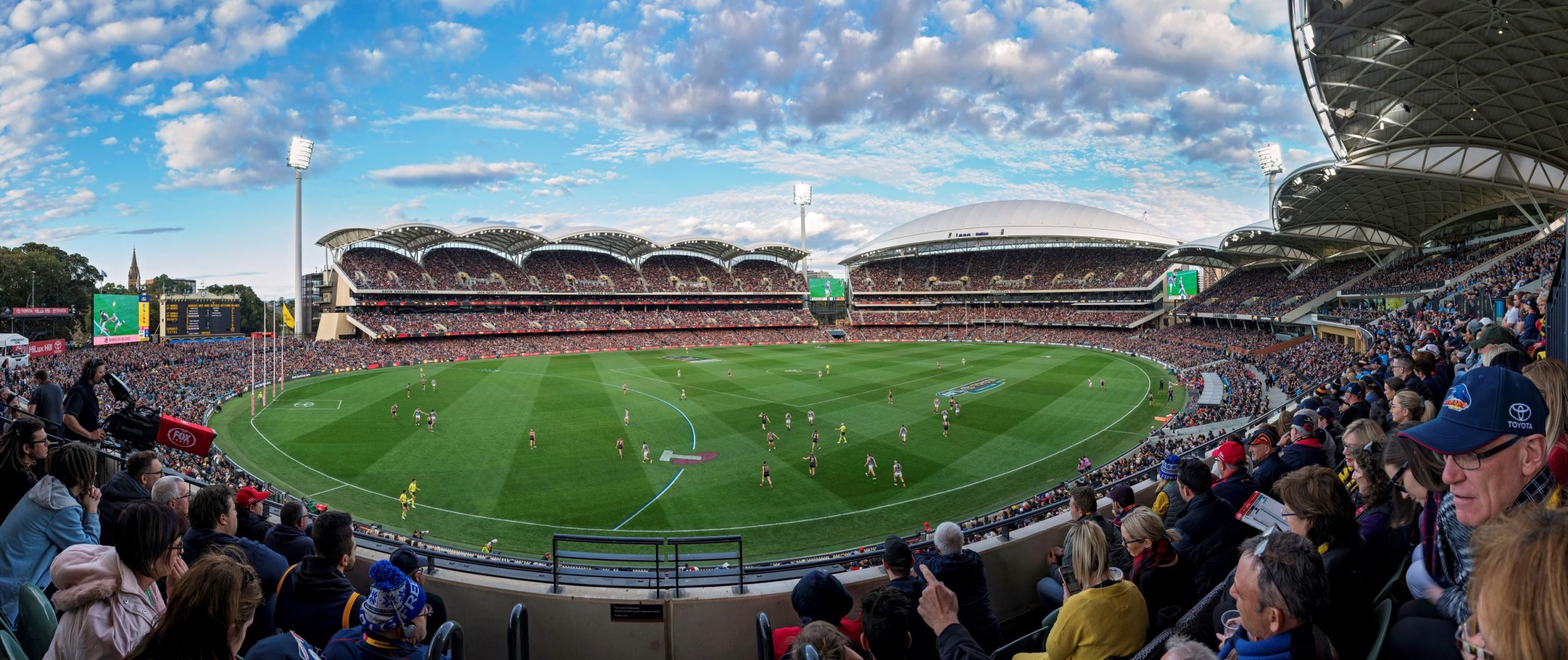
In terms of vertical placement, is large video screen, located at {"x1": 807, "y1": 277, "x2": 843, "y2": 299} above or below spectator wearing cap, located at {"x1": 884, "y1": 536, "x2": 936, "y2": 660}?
above

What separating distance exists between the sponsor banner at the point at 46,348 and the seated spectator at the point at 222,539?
59.2 metres

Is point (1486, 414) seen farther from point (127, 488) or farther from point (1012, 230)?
point (1012, 230)

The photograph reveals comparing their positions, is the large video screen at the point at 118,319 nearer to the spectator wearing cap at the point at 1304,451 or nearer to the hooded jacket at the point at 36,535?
the hooded jacket at the point at 36,535

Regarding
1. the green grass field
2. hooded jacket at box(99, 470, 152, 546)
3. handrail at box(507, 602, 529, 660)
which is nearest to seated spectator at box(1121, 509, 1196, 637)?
handrail at box(507, 602, 529, 660)

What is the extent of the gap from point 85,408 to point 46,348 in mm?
56899

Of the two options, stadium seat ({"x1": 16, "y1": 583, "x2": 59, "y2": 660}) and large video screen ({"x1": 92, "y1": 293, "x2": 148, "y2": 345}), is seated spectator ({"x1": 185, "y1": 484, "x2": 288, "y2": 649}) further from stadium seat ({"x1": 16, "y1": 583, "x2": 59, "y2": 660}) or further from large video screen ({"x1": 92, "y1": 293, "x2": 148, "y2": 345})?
large video screen ({"x1": 92, "y1": 293, "x2": 148, "y2": 345})

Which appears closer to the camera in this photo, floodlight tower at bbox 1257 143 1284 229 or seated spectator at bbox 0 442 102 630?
seated spectator at bbox 0 442 102 630

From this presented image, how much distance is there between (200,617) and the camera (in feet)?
8.57

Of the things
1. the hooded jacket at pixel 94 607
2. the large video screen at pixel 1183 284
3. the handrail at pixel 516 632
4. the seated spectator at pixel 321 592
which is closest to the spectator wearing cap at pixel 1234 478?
the handrail at pixel 516 632

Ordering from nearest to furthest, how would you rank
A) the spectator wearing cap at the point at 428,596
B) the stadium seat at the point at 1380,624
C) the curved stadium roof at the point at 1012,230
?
1. the stadium seat at the point at 1380,624
2. the spectator wearing cap at the point at 428,596
3. the curved stadium roof at the point at 1012,230

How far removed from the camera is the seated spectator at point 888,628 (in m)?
3.55

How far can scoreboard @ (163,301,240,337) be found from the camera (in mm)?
58188

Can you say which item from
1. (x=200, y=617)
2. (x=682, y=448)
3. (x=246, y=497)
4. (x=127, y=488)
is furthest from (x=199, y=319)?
(x=200, y=617)

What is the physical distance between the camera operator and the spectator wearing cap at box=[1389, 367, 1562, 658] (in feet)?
40.4
